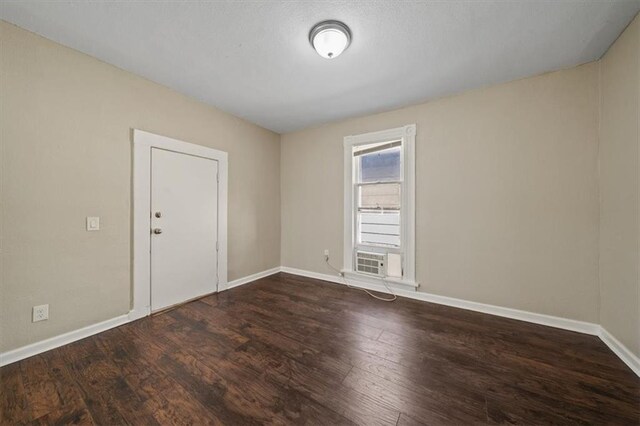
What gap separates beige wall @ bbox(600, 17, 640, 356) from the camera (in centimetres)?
171

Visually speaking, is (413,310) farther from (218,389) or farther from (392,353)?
(218,389)

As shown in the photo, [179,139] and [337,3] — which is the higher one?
[337,3]

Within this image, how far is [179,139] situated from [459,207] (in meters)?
3.49

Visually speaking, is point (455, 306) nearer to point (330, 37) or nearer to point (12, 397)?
point (330, 37)

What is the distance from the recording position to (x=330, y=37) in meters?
1.83

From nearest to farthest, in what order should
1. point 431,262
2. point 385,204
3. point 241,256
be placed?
point 431,262
point 385,204
point 241,256

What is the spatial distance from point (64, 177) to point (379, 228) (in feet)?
11.3

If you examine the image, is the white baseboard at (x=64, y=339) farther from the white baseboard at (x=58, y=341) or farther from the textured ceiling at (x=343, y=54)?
the textured ceiling at (x=343, y=54)

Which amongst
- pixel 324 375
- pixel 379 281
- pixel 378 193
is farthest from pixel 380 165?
pixel 324 375

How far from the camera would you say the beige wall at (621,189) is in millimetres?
1705

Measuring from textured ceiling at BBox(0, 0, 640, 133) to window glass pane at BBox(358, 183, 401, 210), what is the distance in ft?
3.99

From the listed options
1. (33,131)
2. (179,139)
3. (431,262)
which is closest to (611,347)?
(431,262)

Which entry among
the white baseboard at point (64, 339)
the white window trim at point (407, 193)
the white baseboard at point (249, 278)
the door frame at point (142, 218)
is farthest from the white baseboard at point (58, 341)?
the white window trim at point (407, 193)

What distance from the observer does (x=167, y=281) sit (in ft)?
8.86
